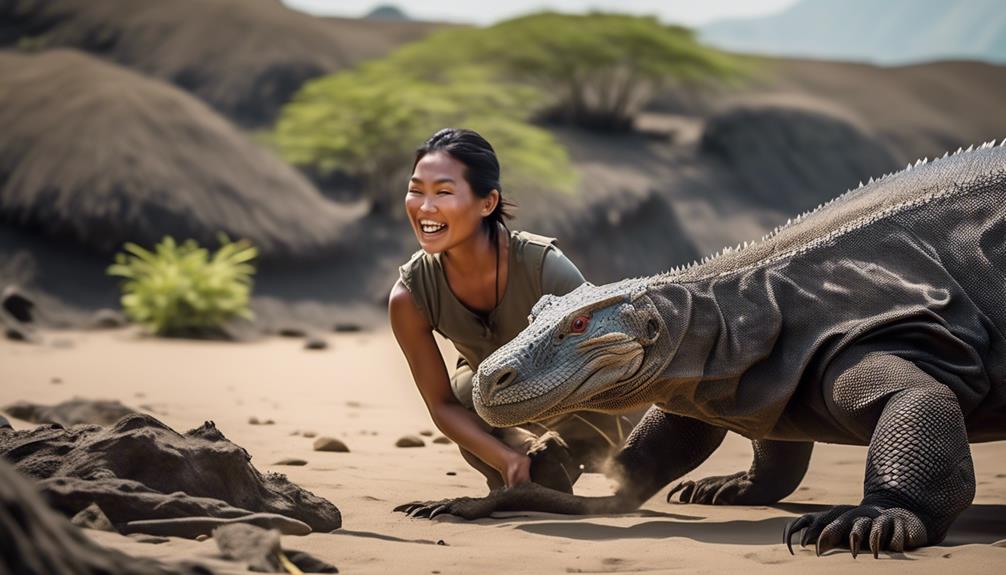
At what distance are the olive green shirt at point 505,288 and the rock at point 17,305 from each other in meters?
7.94

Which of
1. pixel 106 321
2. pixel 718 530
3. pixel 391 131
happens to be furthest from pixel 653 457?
pixel 391 131

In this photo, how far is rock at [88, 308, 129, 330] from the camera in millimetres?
13203

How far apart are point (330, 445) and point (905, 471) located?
3.00 meters

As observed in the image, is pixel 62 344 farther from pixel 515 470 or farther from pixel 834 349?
pixel 834 349

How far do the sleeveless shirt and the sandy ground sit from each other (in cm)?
71

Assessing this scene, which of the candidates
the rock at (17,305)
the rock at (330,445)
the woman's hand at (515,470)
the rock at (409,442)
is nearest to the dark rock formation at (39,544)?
the woman's hand at (515,470)

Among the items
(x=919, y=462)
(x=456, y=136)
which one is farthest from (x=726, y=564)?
(x=456, y=136)

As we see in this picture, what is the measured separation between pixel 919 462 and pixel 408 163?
1461cm

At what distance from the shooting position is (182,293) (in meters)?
12.6

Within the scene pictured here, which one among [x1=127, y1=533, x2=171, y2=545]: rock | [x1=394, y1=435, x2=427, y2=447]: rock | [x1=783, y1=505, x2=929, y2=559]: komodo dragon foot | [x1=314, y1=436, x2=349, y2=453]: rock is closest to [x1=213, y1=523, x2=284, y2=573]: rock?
[x1=127, y1=533, x2=171, y2=545]: rock

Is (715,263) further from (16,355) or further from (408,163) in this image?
(408,163)

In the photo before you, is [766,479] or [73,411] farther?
[73,411]

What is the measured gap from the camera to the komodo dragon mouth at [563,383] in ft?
13.5

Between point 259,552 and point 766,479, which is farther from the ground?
point 259,552
